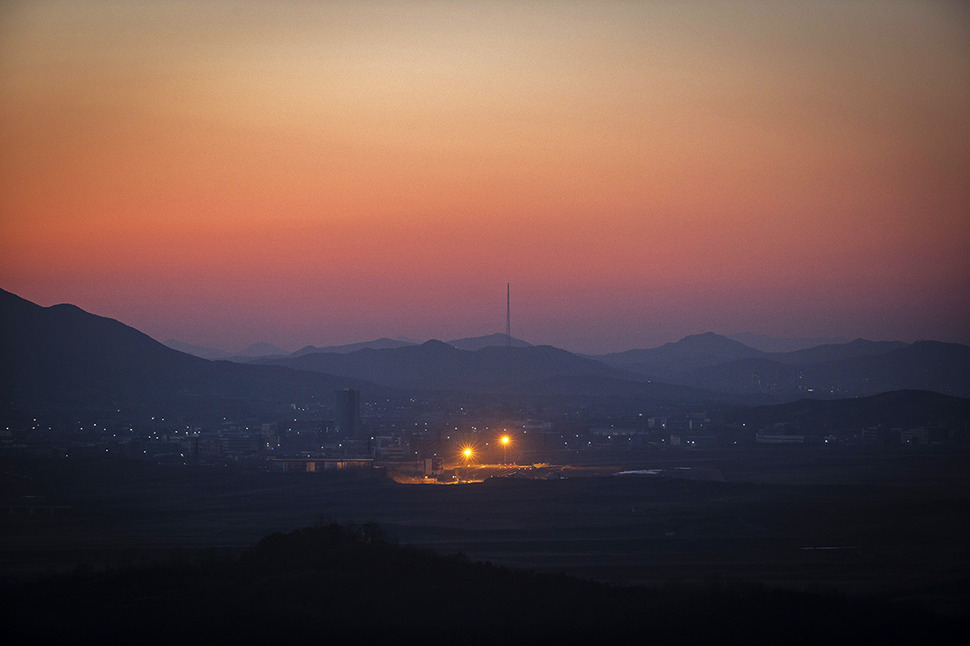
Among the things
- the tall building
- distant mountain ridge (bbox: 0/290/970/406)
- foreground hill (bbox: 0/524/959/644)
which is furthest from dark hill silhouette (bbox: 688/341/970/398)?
foreground hill (bbox: 0/524/959/644)

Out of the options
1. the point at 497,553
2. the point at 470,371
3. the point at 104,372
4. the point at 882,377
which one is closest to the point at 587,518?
the point at 497,553

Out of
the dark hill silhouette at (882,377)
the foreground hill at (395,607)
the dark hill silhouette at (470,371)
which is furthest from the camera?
the dark hill silhouette at (470,371)

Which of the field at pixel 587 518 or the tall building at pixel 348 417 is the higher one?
the tall building at pixel 348 417

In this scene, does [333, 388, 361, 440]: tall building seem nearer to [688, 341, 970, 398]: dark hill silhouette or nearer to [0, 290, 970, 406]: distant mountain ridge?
[0, 290, 970, 406]: distant mountain ridge

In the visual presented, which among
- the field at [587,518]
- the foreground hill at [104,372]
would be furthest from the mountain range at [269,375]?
the field at [587,518]

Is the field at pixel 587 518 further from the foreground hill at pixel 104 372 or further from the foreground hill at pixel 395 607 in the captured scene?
the foreground hill at pixel 104 372
